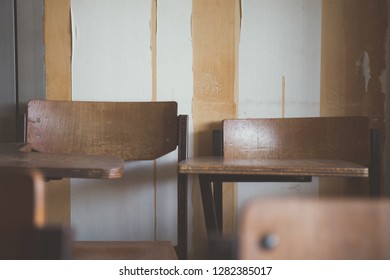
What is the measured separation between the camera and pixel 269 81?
187cm

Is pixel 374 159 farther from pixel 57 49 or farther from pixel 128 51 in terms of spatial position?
pixel 57 49

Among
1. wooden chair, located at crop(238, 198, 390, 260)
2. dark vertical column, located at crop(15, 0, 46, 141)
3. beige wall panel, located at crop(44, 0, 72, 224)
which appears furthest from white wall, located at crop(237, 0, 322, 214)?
wooden chair, located at crop(238, 198, 390, 260)

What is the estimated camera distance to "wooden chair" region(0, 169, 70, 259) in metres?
0.41

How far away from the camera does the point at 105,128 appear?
1.63 meters

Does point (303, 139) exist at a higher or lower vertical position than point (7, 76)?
lower

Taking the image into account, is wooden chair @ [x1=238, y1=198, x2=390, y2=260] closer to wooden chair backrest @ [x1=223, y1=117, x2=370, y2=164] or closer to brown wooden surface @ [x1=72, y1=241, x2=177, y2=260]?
brown wooden surface @ [x1=72, y1=241, x2=177, y2=260]

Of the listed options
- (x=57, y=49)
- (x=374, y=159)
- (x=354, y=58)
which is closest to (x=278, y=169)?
(x=374, y=159)

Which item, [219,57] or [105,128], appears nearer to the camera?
[105,128]

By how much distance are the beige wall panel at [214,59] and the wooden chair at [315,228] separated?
1.44 m

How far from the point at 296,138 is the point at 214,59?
1.68 feet

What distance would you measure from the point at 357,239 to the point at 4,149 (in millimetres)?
1083

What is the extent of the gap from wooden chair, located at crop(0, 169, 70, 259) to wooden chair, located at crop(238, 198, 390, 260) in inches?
7.2

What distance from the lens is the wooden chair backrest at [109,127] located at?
5.27 ft

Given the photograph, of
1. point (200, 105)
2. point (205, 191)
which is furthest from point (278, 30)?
point (205, 191)
